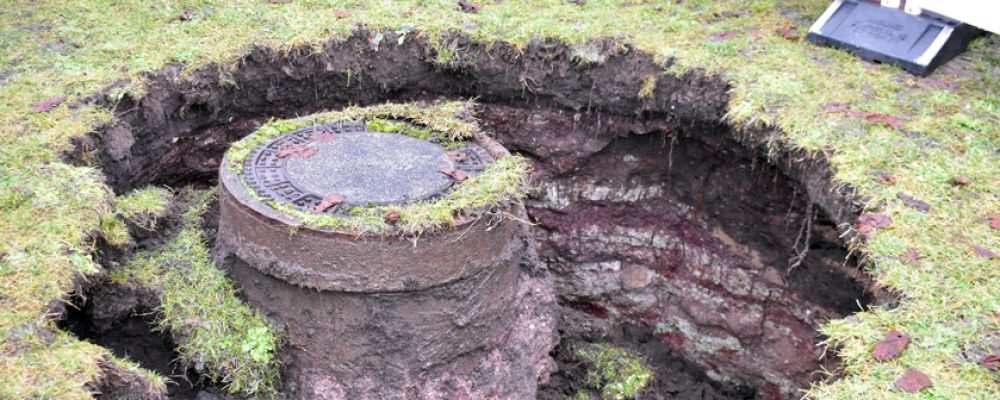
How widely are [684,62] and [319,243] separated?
313cm

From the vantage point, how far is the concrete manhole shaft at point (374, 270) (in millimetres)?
4105

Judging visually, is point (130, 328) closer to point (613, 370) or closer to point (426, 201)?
point (426, 201)

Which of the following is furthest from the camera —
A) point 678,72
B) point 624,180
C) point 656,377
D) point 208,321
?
point 624,180

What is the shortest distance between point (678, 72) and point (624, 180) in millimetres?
1109

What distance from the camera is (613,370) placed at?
19.9 ft

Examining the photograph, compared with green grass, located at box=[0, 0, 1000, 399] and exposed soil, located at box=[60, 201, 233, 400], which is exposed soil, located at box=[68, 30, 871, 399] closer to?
green grass, located at box=[0, 0, 1000, 399]

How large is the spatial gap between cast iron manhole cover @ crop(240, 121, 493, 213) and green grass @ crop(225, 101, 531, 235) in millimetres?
73

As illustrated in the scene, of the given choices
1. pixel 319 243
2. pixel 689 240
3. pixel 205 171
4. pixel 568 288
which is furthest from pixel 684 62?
pixel 205 171

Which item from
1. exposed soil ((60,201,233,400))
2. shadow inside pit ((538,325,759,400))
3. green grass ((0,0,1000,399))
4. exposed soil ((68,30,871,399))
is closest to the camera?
green grass ((0,0,1000,399))

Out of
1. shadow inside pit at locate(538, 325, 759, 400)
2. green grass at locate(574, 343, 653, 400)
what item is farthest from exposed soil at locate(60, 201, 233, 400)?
green grass at locate(574, 343, 653, 400)

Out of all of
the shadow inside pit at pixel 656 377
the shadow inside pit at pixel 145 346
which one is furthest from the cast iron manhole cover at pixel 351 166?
the shadow inside pit at pixel 656 377

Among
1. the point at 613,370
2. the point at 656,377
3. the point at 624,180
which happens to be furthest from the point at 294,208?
the point at 656,377

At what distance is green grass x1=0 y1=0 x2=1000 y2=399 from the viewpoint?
3373 mm

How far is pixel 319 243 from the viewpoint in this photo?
404 centimetres
